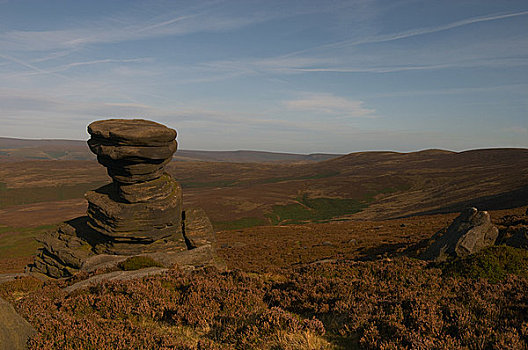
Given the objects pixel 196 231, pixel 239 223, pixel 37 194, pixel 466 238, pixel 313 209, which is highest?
pixel 466 238

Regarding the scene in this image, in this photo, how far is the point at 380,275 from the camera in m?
12.1

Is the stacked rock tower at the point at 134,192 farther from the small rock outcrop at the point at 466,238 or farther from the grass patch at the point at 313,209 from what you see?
the grass patch at the point at 313,209

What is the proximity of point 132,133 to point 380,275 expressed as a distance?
2347 centimetres

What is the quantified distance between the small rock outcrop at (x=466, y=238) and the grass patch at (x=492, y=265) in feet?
4.38

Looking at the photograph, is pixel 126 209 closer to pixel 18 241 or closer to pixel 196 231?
pixel 196 231

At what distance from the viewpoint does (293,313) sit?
8.84 m

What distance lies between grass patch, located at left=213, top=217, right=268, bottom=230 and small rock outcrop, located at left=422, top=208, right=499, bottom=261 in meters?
70.3

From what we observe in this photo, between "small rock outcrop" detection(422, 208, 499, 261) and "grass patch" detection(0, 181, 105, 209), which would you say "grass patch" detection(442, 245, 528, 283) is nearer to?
"small rock outcrop" detection(422, 208, 499, 261)

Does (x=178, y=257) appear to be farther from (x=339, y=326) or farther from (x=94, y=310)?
(x=339, y=326)

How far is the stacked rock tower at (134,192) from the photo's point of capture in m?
26.2

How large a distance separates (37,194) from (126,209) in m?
167

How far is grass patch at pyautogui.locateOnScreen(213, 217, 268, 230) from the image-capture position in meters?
82.9

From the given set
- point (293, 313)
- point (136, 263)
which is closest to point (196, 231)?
point (136, 263)

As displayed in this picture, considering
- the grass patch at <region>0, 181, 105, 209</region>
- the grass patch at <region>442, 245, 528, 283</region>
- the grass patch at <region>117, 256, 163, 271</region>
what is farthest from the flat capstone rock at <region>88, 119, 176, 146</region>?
the grass patch at <region>0, 181, 105, 209</region>
